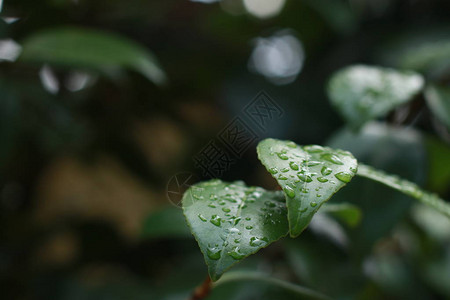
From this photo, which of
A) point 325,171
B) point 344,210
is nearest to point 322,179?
point 325,171

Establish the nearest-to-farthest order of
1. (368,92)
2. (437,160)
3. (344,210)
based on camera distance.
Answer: (344,210)
(368,92)
(437,160)

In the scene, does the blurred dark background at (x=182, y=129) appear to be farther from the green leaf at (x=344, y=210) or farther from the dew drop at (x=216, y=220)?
the dew drop at (x=216, y=220)

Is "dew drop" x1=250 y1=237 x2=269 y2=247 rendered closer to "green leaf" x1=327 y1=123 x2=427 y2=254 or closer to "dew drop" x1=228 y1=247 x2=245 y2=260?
"dew drop" x1=228 y1=247 x2=245 y2=260

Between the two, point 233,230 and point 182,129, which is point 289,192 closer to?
point 233,230

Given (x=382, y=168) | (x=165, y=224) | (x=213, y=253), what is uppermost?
(x=213, y=253)

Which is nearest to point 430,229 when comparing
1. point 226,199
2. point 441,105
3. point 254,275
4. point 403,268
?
point 403,268

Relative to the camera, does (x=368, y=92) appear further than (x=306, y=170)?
Yes

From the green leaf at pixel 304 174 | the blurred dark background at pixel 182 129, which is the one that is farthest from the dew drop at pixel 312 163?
the blurred dark background at pixel 182 129
